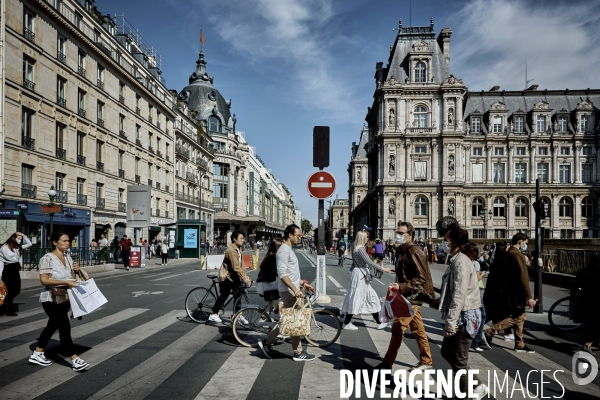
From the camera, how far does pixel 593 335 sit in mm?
6984

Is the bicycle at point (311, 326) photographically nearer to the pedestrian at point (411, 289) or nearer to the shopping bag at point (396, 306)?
the pedestrian at point (411, 289)

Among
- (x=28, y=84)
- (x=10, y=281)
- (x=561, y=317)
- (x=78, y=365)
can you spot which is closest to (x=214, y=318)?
(x=78, y=365)

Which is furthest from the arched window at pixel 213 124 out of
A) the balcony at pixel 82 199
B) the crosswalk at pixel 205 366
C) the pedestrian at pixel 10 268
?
the crosswalk at pixel 205 366

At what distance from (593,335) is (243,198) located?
71627 mm

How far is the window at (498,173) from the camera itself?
58.4 m

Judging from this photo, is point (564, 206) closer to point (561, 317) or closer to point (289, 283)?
point (561, 317)

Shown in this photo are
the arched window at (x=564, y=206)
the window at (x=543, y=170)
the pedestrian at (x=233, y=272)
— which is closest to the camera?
the pedestrian at (x=233, y=272)

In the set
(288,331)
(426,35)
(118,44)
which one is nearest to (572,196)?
(426,35)

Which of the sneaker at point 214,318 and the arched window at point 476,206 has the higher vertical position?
the arched window at point 476,206

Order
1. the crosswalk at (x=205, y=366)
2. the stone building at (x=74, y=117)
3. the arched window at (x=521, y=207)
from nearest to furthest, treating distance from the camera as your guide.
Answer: the crosswalk at (x=205, y=366) < the stone building at (x=74, y=117) < the arched window at (x=521, y=207)

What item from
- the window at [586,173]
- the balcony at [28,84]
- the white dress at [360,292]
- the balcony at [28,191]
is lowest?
the white dress at [360,292]

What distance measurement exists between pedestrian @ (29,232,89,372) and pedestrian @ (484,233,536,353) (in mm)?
6141

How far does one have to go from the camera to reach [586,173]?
191ft

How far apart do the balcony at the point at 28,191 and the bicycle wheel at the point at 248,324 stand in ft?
73.9
